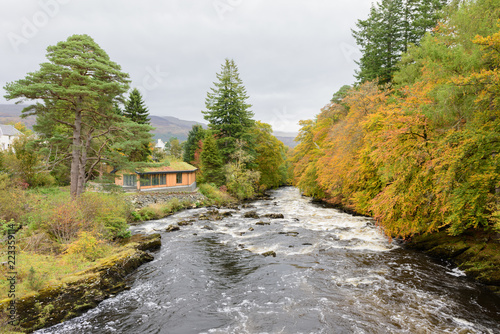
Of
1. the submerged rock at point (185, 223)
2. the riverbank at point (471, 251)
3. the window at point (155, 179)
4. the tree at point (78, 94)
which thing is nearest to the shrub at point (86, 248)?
the tree at point (78, 94)

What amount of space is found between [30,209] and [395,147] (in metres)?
20.7

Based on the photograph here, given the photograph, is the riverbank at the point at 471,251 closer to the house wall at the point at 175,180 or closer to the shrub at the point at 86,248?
the shrub at the point at 86,248

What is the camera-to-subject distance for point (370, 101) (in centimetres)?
2009

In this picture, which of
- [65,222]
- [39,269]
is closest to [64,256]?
[39,269]

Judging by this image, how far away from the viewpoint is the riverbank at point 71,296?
21.8ft

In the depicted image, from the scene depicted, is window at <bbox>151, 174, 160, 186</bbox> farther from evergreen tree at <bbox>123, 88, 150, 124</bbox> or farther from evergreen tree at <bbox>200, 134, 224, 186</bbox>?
evergreen tree at <bbox>123, 88, 150, 124</bbox>

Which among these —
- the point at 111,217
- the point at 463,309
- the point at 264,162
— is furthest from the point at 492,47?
the point at 264,162

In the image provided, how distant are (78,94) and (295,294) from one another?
1698 cm

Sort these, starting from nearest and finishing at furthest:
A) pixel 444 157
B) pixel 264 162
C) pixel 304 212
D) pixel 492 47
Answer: pixel 492 47
pixel 444 157
pixel 304 212
pixel 264 162

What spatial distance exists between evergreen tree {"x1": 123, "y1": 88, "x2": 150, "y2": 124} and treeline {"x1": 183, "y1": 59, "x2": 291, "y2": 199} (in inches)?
488

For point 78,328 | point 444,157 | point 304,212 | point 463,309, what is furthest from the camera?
point 304,212

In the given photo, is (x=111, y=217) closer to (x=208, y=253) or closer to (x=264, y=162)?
(x=208, y=253)

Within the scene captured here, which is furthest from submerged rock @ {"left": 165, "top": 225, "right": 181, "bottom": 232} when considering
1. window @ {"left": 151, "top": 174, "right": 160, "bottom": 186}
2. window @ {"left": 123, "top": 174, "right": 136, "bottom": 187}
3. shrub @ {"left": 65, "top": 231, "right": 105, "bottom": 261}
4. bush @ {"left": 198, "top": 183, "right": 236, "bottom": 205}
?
window @ {"left": 123, "top": 174, "right": 136, "bottom": 187}

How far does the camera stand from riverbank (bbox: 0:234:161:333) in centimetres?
664
